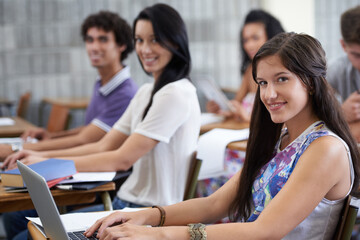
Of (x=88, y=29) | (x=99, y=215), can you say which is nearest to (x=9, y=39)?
(x=88, y=29)

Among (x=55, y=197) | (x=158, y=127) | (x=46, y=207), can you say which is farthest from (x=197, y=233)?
(x=158, y=127)

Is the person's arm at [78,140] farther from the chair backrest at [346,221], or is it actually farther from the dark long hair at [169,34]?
the chair backrest at [346,221]

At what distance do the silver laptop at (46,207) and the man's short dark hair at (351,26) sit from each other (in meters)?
1.60

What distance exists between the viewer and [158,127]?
6.82ft

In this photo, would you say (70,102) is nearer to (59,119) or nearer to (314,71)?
(59,119)

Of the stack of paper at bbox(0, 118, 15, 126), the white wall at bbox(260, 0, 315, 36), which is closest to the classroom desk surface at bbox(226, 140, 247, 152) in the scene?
the stack of paper at bbox(0, 118, 15, 126)

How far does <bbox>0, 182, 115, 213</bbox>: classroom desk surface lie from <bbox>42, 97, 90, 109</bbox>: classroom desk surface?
331 cm

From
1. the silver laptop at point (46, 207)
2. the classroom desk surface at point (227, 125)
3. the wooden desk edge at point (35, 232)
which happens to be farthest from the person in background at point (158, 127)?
the classroom desk surface at point (227, 125)

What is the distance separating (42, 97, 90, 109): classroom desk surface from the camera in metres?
5.22

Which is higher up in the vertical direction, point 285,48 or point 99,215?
point 285,48

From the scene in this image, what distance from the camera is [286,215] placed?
1260 millimetres

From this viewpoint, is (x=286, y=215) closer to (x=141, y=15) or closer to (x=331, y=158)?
(x=331, y=158)

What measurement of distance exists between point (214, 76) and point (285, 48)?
16.2ft

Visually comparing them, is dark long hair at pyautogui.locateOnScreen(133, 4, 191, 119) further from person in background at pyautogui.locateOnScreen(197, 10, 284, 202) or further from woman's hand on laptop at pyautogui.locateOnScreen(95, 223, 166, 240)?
person in background at pyautogui.locateOnScreen(197, 10, 284, 202)
